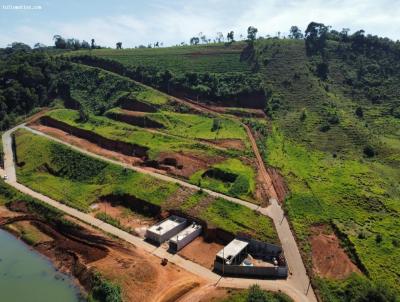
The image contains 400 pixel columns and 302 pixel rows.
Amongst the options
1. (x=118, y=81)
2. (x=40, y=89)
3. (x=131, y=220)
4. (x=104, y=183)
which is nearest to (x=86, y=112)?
(x=118, y=81)

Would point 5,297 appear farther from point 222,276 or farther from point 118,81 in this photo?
point 118,81

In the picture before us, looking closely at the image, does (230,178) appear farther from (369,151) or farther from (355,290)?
(369,151)

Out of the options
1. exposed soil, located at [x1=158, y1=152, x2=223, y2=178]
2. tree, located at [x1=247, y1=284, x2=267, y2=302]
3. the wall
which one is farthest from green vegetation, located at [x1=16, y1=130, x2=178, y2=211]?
tree, located at [x1=247, y1=284, x2=267, y2=302]

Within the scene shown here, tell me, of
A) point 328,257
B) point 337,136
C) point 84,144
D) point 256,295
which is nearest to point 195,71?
point 84,144

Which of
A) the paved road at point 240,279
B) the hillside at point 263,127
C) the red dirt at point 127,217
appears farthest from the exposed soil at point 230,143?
the red dirt at point 127,217

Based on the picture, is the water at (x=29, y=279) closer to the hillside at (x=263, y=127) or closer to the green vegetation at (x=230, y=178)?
the hillside at (x=263, y=127)

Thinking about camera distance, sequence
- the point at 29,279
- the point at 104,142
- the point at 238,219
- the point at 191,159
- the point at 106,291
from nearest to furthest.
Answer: the point at 106,291, the point at 29,279, the point at 238,219, the point at 191,159, the point at 104,142

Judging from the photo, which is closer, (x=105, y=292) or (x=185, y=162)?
(x=105, y=292)

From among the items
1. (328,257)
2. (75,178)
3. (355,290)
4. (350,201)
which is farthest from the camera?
(75,178)
